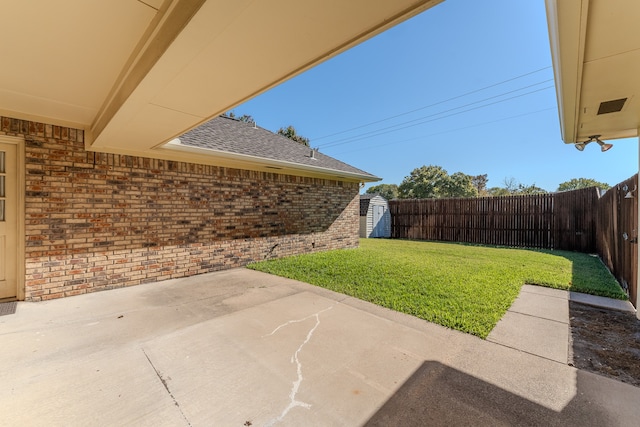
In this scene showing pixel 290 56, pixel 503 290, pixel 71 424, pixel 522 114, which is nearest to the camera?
pixel 71 424

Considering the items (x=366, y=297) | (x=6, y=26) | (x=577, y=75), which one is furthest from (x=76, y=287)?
(x=577, y=75)

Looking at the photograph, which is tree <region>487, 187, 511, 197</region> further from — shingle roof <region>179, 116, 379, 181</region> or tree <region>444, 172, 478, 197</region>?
shingle roof <region>179, 116, 379, 181</region>

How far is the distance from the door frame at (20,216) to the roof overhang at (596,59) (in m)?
6.40

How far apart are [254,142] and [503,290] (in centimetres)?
676

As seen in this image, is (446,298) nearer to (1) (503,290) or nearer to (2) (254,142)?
(1) (503,290)

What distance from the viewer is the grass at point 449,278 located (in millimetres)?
3797

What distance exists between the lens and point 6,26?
209 centimetres

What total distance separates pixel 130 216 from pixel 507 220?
13.0 metres

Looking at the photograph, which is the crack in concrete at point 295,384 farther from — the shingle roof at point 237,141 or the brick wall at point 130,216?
the shingle roof at point 237,141

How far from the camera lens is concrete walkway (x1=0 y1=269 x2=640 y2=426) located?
1.88m

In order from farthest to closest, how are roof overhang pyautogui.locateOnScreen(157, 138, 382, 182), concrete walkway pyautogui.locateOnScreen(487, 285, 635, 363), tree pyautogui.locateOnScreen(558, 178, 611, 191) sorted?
tree pyautogui.locateOnScreen(558, 178, 611, 191), roof overhang pyautogui.locateOnScreen(157, 138, 382, 182), concrete walkway pyautogui.locateOnScreen(487, 285, 635, 363)

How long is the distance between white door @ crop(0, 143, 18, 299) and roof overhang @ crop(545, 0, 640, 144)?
657 centimetres

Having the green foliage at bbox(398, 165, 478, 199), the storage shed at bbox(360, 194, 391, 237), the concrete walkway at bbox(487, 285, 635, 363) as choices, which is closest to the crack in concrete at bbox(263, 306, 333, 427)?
the concrete walkway at bbox(487, 285, 635, 363)

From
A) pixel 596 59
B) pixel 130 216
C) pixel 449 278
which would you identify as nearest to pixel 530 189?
pixel 449 278
